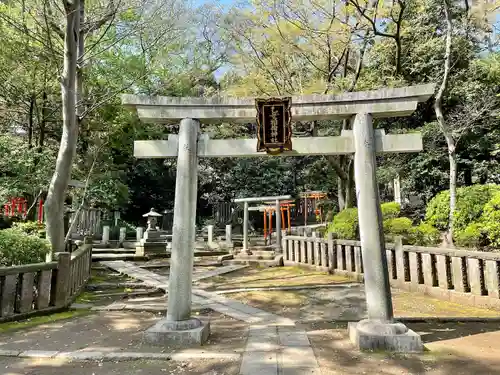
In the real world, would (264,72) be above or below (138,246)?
above

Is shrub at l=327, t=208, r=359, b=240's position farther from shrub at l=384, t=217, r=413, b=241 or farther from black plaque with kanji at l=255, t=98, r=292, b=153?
black plaque with kanji at l=255, t=98, r=292, b=153

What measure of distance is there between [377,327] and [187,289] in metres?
2.36

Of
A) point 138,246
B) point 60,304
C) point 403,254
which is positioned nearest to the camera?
point 60,304

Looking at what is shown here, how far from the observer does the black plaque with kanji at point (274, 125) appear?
4586 mm

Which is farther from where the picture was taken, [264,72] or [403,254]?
[264,72]

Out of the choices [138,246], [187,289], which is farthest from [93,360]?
[138,246]

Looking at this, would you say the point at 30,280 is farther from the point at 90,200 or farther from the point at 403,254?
the point at 90,200

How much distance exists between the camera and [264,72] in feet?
41.7

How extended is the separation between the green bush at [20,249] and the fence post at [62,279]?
468 millimetres

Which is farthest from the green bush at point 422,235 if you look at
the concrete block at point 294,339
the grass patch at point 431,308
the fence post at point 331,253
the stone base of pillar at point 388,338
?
the concrete block at point 294,339

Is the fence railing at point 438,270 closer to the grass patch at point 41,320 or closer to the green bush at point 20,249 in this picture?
the grass patch at point 41,320

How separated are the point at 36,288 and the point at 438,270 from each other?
23.9 ft

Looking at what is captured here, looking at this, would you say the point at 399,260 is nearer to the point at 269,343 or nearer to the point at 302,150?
the point at 302,150

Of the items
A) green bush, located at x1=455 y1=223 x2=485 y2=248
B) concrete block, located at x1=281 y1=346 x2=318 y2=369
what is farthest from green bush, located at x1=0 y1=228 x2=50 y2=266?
green bush, located at x1=455 y1=223 x2=485 y2=248
